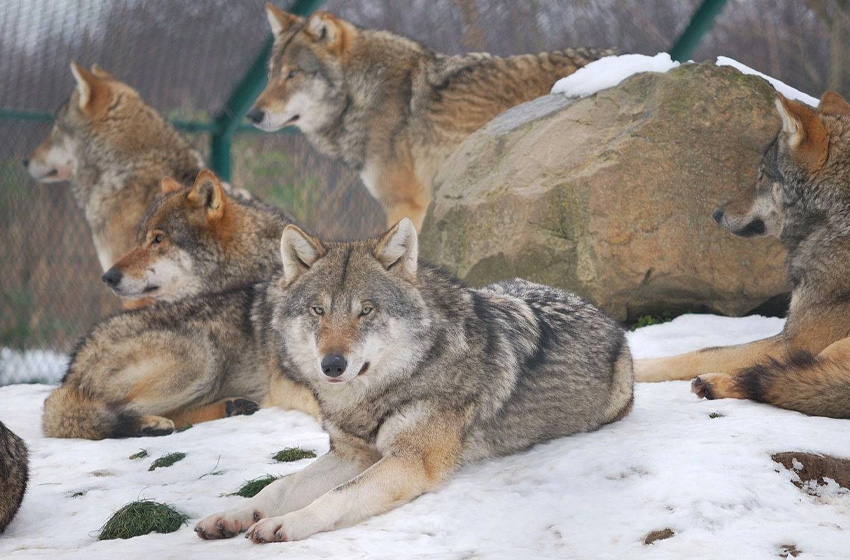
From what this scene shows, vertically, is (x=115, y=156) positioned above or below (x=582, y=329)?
above

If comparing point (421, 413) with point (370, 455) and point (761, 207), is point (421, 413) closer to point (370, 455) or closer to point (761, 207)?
point (370, 455)

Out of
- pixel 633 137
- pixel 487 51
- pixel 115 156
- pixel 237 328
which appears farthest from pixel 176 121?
pixel 633 137

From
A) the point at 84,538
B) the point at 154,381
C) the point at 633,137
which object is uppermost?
the point at 633,137

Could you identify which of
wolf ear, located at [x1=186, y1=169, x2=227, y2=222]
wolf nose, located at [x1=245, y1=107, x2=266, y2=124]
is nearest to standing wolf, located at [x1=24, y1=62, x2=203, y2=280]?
wolf nose, located at [x1=245, y1=107, x2=266, y2=124]

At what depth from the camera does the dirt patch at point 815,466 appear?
3092 mm

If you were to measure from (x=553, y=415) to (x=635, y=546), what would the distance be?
3.58 feet

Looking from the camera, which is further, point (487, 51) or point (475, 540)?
point (487, 51)

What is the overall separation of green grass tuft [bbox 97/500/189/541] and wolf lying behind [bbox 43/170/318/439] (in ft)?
4.61

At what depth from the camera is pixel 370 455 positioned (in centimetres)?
356

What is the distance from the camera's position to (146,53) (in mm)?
7590

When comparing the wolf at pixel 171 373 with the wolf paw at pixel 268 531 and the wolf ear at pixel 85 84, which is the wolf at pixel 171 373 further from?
the wolf ear at pixel 85 84

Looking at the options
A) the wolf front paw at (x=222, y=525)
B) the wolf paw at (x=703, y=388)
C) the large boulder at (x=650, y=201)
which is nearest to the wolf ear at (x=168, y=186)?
the large boulder at (x=650, y=201)

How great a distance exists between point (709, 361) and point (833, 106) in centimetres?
137

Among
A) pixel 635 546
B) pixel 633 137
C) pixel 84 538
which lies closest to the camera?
pixel 635 546
